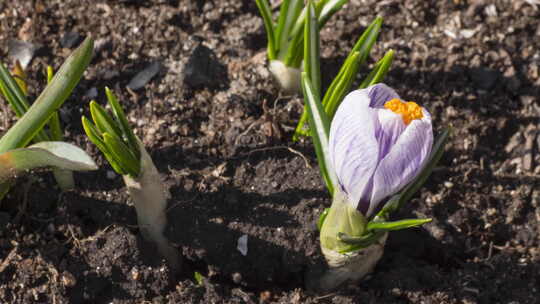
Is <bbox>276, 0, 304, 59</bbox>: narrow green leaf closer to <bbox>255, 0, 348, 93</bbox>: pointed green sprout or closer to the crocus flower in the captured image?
<bbox>255, 0, 348, 93</bbox>: pointed green sprout

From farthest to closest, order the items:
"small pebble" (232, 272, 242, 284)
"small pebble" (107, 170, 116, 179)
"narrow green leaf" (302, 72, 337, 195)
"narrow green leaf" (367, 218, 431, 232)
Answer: "small pebble" (107, 170, 116, 179), "small pebble" (232, 272, 242, 284), "narrow green leaf" (302, 72, 337, 195), "narrow green leaf" (367, 218, 431, 232)

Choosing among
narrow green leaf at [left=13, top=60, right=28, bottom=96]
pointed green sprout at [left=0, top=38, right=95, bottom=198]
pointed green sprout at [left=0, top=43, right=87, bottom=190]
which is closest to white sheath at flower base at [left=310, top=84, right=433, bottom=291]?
pointed green sprout at [left=0, top=38, right=95, bottom=198]

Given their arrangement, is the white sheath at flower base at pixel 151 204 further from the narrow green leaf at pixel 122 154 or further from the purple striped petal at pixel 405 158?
the purple striped petal at pixel 405 158

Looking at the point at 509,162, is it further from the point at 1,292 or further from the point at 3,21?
the point at 3,21

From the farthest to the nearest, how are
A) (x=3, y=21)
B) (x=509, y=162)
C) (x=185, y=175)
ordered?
1. (x=3, y=21)
2. (x=509, y=162)
3. (x=185, y=175)

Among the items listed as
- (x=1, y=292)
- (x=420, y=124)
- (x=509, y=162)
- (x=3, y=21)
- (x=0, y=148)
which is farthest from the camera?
(x=3, y=21)

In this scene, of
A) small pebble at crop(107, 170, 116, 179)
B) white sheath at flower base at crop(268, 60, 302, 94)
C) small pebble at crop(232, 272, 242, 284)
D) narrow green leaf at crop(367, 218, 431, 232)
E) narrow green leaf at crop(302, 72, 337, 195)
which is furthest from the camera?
white sheath at flower base at crop(268, 60, 302, 94)

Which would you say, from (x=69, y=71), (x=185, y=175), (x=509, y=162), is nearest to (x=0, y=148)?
(x=69, y=71)
